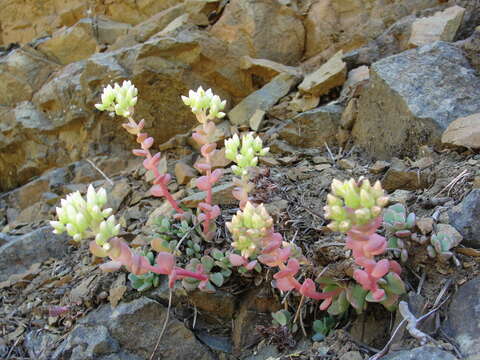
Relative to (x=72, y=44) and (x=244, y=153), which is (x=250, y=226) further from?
(x=72, y=44)

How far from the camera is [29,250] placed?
3381mm

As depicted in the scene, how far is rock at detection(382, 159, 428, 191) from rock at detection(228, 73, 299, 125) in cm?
166

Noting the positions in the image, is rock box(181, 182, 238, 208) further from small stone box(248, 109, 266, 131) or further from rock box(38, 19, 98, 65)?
rock box(38, 19, 98, 65)

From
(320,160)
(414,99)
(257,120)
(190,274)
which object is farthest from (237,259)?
(257,120)

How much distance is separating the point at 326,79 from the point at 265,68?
781 millimetres

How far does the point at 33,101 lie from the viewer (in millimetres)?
5000

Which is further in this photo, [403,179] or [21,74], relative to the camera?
[21,74]

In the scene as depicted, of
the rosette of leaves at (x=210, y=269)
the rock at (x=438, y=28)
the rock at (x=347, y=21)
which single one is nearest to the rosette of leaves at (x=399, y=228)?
the rosette of leaves at (x=210, y=269)

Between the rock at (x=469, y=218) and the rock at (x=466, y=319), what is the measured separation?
0.70 ft

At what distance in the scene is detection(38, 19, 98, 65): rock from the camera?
541 cm

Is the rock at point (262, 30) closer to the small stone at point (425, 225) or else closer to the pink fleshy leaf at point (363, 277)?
the small stone at point (425, 225)

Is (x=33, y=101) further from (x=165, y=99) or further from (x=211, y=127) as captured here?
(x=211, y=127)

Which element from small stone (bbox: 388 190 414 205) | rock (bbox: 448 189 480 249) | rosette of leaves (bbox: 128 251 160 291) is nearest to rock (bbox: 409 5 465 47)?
small stone (bbox: 388 190 414 205)

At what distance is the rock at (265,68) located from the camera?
14.1ft
